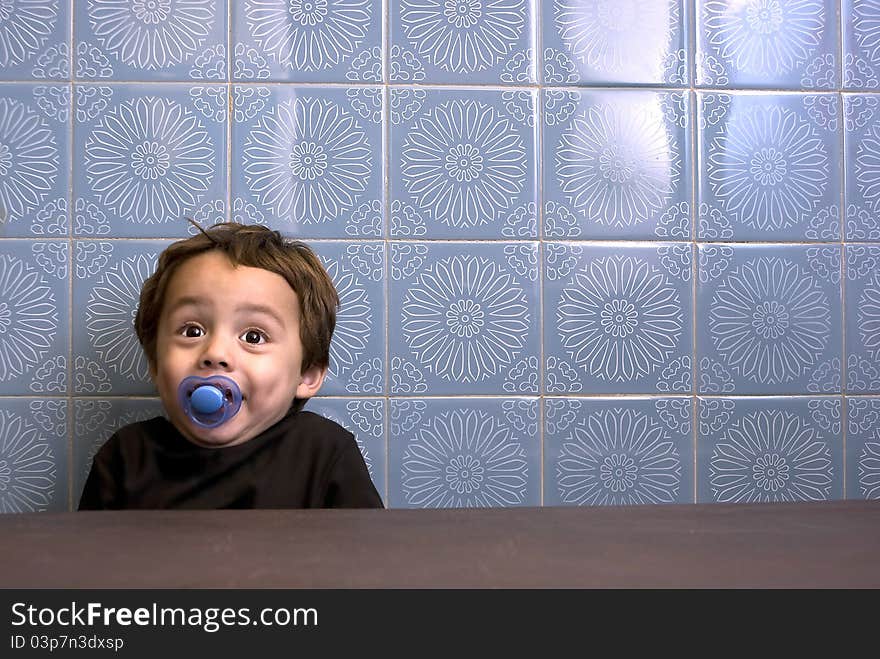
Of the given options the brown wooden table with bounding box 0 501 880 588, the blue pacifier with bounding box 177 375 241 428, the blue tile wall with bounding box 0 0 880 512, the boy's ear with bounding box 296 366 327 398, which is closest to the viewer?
the brown wooden table with bounding box 0 501 880 588

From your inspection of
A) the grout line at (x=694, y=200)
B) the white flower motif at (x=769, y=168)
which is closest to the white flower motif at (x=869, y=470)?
the grout line at (x=694, y=200)

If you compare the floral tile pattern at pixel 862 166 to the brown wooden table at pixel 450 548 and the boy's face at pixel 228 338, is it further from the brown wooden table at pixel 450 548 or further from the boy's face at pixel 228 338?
the brown wooden table at pixel 450 548

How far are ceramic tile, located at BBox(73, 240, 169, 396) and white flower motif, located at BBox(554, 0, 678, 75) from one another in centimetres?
70

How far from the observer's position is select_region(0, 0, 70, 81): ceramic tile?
1.14 metres

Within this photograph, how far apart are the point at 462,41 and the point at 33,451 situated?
0.88 m

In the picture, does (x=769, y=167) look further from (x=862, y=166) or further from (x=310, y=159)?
(x=310, y=159)

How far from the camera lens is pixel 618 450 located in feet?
3.96

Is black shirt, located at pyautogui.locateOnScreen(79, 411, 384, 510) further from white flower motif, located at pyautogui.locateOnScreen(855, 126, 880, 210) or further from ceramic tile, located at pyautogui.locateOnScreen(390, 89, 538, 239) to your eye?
white flower motif, located at pyautogui.locateOnScreen(855, 126, 880, 210)

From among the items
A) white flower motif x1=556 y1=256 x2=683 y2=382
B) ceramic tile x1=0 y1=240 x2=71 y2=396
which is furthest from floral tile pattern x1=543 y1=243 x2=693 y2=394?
ceramic tile x1=0 y1=240 x2=71 y2=396

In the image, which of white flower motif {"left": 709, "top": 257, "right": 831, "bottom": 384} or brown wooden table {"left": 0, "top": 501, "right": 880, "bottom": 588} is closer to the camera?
brown wooden table {"left": 0, "top": 501, "right": 880, "bottom": 588}

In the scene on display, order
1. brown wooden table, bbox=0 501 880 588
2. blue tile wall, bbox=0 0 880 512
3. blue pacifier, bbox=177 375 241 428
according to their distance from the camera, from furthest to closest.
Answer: blue tile wall, bbox=0 0 880 512
blue pacifier, bbox=177 375 241 428
brown wooden table, bbox=0 501 880 588

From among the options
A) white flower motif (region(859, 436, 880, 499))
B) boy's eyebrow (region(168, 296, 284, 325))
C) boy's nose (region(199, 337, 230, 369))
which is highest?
boy's eyebrow (region(168, 296, 284, 325))

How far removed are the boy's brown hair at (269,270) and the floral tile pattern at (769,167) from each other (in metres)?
0.61

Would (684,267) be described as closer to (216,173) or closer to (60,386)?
(216,173)
